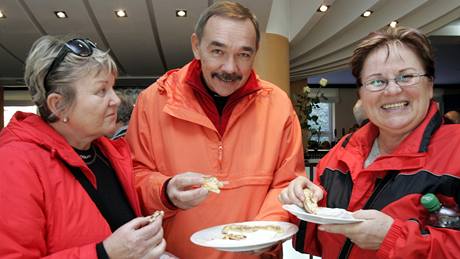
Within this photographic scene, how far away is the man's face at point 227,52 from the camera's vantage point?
1669mm

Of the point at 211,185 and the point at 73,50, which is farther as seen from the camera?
the point at 211,185

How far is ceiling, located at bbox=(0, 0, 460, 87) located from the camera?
22.3 ft

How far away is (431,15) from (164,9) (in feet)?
13.7

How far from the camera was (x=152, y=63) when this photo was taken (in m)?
11.7

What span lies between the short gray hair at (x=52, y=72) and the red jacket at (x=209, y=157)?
0.41 m

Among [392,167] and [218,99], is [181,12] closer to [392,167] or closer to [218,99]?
[218,99]

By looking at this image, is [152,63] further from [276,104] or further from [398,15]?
[276,104]

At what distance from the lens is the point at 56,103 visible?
1339 millimetres

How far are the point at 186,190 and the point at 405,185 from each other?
2.31 ft

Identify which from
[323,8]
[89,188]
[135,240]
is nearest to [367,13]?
[323,8]

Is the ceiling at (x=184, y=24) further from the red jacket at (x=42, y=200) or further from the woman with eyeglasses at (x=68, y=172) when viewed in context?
the red jacket at (x=42, y=200)

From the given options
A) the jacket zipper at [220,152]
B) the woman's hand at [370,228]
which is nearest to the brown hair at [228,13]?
the jacket zipper at [220,152]

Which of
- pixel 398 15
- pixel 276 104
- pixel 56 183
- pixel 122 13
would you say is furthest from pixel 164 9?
pixel 56 183

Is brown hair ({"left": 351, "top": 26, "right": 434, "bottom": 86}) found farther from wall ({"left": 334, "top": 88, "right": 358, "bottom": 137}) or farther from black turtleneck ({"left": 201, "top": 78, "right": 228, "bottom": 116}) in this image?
wall ({"left": 334, "top": 88, "right": 358, "bottom": 137})
